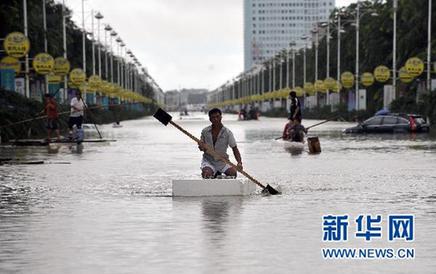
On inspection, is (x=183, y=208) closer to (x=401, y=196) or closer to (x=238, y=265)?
(x=401, y=196)

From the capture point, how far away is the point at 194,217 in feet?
43.9

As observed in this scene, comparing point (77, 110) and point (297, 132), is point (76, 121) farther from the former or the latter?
point (297, 132)

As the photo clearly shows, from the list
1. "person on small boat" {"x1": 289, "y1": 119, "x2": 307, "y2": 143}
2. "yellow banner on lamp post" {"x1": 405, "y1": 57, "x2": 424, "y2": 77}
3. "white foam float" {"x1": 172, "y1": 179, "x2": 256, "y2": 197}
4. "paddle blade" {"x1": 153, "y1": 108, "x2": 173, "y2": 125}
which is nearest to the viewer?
"white foam float" {"x1": 172, "y1": 179, "x2": 256, "y2": 197}

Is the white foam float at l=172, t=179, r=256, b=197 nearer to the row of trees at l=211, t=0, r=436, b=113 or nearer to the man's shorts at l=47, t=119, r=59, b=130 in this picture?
the man's shorts at l=47, t=119, r=59, b=130

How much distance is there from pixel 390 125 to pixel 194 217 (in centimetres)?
3870

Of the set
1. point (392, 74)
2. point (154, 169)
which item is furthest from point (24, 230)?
point (392, 74)

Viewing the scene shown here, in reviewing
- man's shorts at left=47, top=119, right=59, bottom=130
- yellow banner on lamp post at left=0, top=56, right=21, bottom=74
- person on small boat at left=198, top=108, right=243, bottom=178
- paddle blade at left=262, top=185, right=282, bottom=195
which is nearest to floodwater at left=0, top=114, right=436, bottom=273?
paddle blade at left=262, top=185, right=282, bottom=195

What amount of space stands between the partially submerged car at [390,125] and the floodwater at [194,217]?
84.4ft

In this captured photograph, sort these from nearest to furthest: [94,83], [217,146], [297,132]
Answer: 1. [217,146]
2. [297,132]
3. [94,83]

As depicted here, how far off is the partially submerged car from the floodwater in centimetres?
2573

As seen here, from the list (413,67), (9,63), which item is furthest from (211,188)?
(413,67)

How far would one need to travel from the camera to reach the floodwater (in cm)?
970

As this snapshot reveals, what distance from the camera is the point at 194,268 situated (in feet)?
30.7

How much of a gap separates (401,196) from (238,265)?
7085 mm
